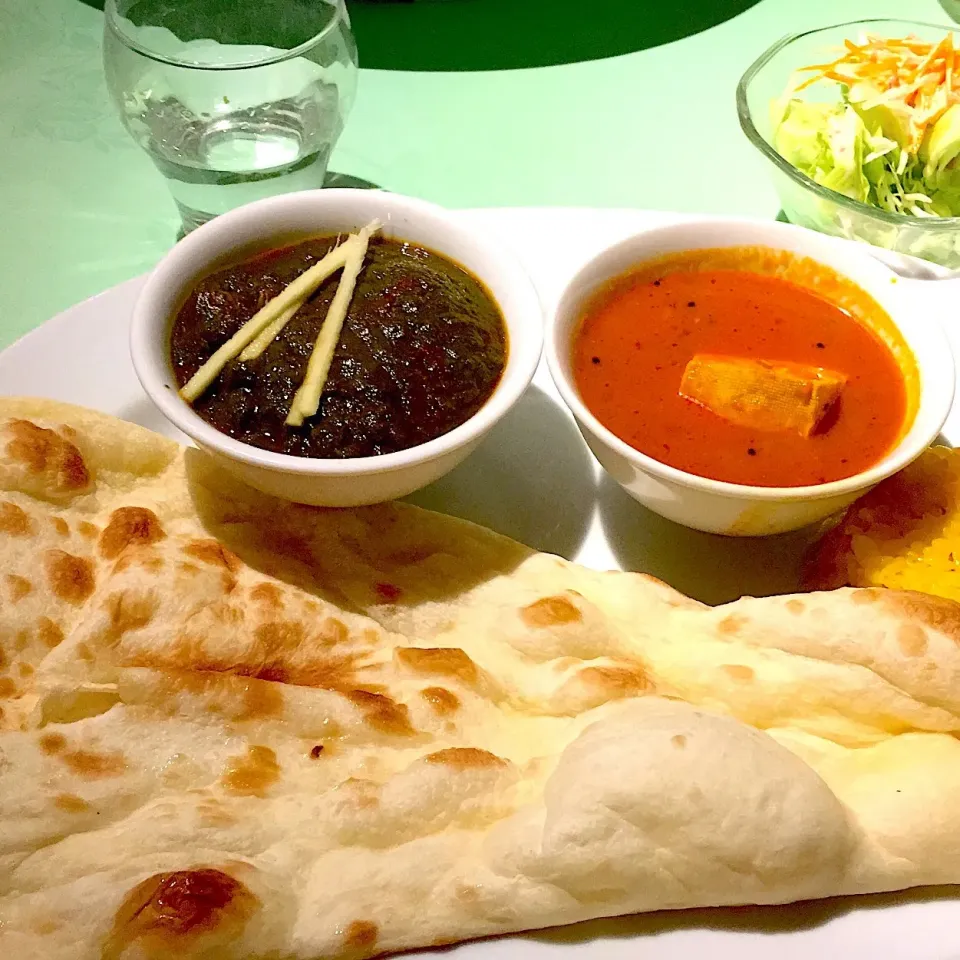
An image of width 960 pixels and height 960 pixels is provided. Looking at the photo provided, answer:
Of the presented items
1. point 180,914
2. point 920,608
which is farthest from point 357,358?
point 920,608

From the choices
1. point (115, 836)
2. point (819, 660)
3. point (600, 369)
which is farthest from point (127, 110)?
point (819, 660)

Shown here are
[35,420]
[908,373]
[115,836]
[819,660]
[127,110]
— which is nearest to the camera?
[115,836]

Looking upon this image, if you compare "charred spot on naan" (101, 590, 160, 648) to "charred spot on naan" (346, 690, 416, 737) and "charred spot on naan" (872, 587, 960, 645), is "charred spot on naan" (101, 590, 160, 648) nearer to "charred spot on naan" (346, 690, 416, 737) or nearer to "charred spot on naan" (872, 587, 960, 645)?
"charred spot on naan" (346, 690, 416, 737)

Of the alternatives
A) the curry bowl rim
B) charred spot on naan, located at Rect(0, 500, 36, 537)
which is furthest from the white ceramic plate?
charred spot on naan, located at Rect(0, 500, 36, 537)

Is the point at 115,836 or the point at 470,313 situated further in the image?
the point at 470,313

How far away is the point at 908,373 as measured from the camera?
8.14 ft

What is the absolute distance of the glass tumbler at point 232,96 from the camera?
3.35 m

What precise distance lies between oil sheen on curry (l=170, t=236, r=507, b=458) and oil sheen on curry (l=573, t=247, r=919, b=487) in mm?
328

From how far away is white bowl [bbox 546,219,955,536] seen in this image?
2.16m

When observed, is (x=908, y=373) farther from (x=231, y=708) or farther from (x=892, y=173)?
(x=231, y=708)

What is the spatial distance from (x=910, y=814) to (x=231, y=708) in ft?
4.06

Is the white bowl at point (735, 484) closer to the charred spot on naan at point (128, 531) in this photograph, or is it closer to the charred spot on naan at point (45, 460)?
the charred spot on naan at point (128, 531)

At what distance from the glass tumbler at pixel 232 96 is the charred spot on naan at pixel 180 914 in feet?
8.12

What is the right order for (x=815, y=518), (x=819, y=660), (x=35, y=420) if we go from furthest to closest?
1. (x=815, y=518)
2. (x=35, y=420)
3. (x=819, y=660)
